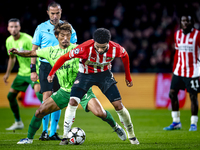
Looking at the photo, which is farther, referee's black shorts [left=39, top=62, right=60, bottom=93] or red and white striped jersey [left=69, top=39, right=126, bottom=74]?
referee's black shorts [left=39, top=62, right=60, bottom=93]

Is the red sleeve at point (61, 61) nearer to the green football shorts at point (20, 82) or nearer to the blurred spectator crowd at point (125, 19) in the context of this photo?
the green football shorts at point (20, 82)

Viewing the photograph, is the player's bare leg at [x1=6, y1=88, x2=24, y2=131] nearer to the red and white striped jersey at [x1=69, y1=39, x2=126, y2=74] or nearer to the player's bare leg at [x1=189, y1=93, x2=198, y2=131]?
the red and white striped jersey at [x1=69, y1=39, x2=126, y2=74]

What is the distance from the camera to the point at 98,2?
16.9 meters

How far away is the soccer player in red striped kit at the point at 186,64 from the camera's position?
7.44m

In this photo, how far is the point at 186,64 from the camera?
7.51 m

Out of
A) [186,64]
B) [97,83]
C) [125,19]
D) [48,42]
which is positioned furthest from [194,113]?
[125,19]

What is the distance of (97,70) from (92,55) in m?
0.32

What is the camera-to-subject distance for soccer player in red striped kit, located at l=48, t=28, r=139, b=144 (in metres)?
4.87

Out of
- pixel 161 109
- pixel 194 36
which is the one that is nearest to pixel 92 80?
pixel 194 36

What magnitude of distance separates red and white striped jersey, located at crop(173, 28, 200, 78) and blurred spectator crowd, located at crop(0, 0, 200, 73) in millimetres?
6611

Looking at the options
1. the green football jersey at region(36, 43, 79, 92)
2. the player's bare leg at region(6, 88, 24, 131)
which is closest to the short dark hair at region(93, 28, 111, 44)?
the green football jersey at region(36, 43, 79, 92)

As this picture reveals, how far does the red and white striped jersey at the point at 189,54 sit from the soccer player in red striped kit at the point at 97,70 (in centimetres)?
260

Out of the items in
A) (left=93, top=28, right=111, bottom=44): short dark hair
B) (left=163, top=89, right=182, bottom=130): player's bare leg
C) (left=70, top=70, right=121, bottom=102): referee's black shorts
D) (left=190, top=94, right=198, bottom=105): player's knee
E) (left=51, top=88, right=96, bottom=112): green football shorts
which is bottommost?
(left=163, top=89, right=182, bottom=130): player's bare leg

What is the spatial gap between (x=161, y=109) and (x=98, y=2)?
694 cm
